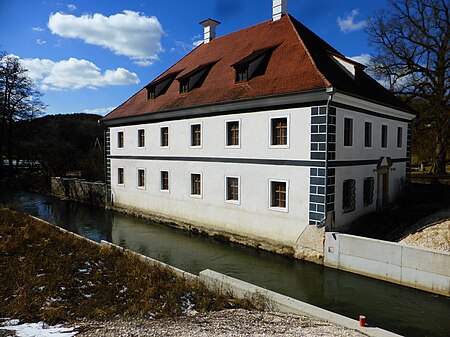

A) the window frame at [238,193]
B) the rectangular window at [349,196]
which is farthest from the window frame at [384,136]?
the window frame at [238,193]

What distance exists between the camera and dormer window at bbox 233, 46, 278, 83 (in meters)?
15.0

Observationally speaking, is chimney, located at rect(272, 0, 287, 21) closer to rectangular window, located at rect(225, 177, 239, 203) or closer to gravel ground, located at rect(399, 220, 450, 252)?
rectangular window, located at rect(225, 177, 239, 203)

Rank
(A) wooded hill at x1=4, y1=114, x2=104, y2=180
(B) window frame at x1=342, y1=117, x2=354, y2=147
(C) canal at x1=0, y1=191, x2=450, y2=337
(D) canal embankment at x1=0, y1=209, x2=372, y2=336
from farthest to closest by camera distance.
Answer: (A) wooded hill at x1=4, y1=114, x2=104, y2=180
(B) window frame at x1=342, y1=117, x2=354, y2=147
(C) canal at x1=0, y1=191, x2=450, y2=337
(D) canal embankment at x1=0, y1=209, x2=372, y2=336

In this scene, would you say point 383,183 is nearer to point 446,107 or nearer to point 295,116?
point 295,116

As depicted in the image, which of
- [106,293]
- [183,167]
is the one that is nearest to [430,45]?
[183,167]

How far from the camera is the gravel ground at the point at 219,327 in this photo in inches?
213

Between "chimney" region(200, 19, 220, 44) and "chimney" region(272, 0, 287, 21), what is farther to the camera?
"chimney" region(200, 19, 220, 44)

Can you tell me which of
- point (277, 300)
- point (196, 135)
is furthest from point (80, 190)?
point (277, 300)

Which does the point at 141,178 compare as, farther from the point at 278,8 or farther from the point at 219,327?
the point at 219,327

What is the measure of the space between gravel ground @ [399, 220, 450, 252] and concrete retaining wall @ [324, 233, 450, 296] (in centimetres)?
221

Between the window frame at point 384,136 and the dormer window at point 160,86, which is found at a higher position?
the dormer window at point 160,86

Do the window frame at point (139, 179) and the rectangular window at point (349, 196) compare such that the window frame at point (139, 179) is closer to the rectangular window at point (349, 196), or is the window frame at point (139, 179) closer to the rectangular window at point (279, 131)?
the rectangular window at point (279, 131)

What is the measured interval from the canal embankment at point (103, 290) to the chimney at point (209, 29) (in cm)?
1705

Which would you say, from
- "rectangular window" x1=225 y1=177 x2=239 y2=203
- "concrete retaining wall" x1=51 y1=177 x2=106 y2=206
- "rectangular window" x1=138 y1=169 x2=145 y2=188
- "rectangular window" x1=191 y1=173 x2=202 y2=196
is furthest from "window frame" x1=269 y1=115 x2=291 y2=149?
"concrete retaining wall" x1=51 y1=177 x2=106 y2=206
